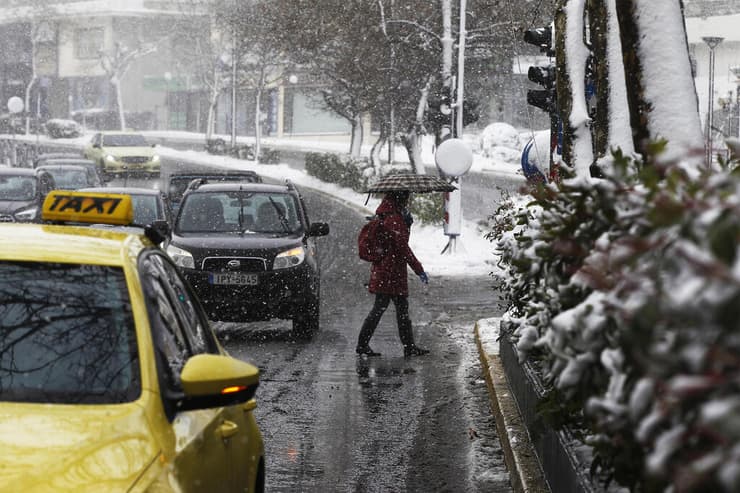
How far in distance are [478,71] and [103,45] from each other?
188ft

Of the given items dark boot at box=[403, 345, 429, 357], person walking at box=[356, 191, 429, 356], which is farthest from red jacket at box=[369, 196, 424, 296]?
dark boot at box=[403, 345, 429, 357]

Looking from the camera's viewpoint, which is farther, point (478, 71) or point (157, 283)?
point (478, 71)

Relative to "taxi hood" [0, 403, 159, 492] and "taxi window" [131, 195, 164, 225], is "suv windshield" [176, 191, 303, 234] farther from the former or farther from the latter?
"taxi hood" [0, 403, 159, 492]

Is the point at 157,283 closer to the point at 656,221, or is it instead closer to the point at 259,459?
the point at 259,459

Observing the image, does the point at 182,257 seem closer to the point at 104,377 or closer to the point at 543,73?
the point at 543,73

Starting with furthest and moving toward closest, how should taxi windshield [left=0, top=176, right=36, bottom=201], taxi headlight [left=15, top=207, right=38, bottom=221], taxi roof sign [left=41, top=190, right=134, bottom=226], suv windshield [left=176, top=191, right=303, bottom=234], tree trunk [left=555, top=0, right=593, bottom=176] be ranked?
taxi windshield [left=0, top=176, right=36, bottom=201] < taxi headlight [left=15, top=207, right=38, bottom=221] < suv windshield [left=176, top=191, right=303, bottom=234] < tree trunk [left=555, top=0, right=593, bottom=176] < taxi roof sign [left=41, top=190, right=134, bottom=226]

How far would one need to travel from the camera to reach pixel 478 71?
39.9 meters

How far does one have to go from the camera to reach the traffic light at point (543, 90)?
15.2 metres

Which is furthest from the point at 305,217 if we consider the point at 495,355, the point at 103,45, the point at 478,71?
the point at 103,45

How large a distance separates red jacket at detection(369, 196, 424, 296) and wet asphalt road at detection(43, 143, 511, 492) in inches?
28.2

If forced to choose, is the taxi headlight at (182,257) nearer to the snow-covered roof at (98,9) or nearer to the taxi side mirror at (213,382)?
the taxi side mirror at (213,382)

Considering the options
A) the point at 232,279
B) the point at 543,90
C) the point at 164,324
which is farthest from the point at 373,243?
the point at 164,324

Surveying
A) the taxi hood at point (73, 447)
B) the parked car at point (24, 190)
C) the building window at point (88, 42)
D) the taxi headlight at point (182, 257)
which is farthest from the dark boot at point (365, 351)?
the building window at point (88, 42)

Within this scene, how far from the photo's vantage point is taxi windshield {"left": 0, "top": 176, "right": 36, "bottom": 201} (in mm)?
23500
